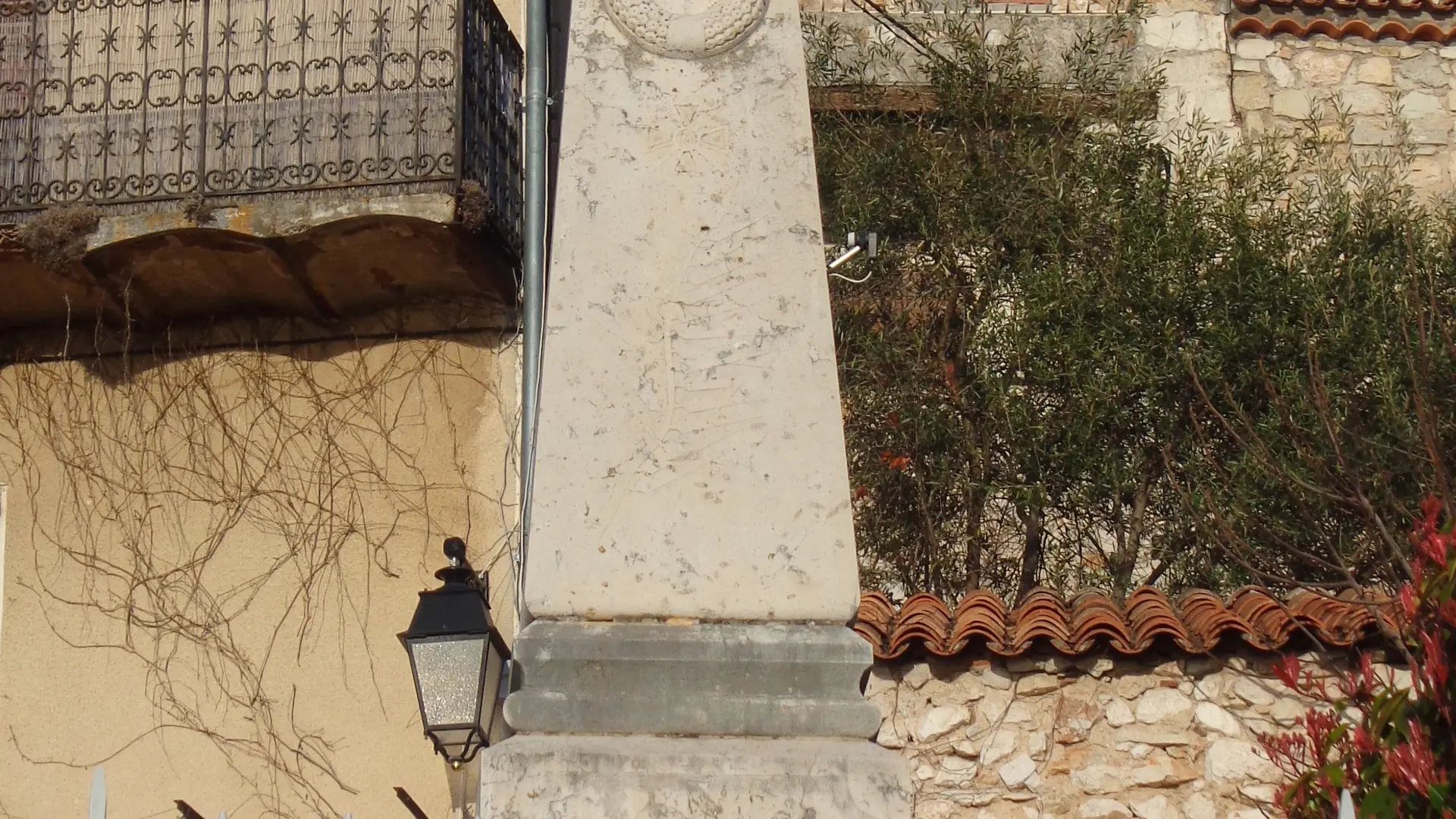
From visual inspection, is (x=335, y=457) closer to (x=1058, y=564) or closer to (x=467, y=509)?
(x=467, y=509)

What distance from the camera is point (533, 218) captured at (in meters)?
6.55

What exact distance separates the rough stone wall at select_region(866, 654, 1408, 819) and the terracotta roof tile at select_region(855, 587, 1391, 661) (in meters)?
0.10

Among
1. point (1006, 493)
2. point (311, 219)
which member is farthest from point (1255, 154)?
point (311, 219)

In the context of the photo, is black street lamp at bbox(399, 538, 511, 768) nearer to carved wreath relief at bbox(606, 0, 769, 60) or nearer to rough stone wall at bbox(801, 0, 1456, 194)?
carved wreath relief at bbox(606, 0, 769, 60)

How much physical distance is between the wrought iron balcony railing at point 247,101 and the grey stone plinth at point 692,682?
4.46 m

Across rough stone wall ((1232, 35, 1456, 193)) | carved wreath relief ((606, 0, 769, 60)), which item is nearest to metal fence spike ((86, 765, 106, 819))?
carved wreath relief ((606, 0, 769, 60))

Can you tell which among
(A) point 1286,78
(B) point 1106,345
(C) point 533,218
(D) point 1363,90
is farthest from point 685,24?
(D) point 1363,90

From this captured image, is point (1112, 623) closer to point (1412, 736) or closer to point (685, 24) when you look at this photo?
point (1412, 736)

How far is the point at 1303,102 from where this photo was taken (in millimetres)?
8734

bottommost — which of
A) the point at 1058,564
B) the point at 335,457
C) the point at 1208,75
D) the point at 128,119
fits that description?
the point at 1058,564

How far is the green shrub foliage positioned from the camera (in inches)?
264

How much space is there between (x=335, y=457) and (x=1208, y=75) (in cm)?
489

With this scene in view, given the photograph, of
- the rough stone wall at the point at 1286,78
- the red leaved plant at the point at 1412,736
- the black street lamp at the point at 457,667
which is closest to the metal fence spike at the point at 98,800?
the red leaved plant at the point at 1412,736

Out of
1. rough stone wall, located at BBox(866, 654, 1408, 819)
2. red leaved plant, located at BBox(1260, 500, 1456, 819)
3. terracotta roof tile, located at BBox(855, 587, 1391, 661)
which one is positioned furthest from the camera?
rough stone wall, located at BBox(866, 654, 1408, 819)
